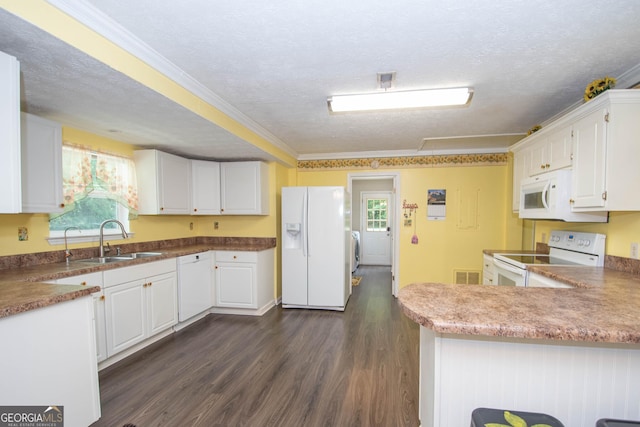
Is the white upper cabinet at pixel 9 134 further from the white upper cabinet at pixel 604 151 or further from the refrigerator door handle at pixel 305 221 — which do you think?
the white upper cabinet at pixel 604 151

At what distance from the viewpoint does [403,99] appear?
227cm

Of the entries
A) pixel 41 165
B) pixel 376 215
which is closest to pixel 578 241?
pixel 41 165

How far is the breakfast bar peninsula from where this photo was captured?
1.12m

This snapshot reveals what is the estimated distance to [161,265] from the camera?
2.92 meters

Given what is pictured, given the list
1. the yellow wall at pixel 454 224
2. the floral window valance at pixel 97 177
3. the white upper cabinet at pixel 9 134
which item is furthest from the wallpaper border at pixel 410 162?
the white upper cabinet at pixel 9 134

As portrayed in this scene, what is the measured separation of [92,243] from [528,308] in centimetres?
343

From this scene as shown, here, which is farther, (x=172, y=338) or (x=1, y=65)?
(x=172, y=338)

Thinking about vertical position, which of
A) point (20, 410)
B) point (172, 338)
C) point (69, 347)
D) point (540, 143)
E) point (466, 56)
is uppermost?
point (466, 56)

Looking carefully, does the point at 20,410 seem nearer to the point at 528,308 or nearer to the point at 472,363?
the point at 472,363

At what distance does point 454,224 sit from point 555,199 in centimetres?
195

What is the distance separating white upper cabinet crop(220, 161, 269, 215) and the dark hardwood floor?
144 centimetres

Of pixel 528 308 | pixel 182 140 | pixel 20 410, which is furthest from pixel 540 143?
pixel 20 410

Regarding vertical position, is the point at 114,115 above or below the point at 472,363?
above

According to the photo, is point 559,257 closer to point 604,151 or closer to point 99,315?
point 604,151
